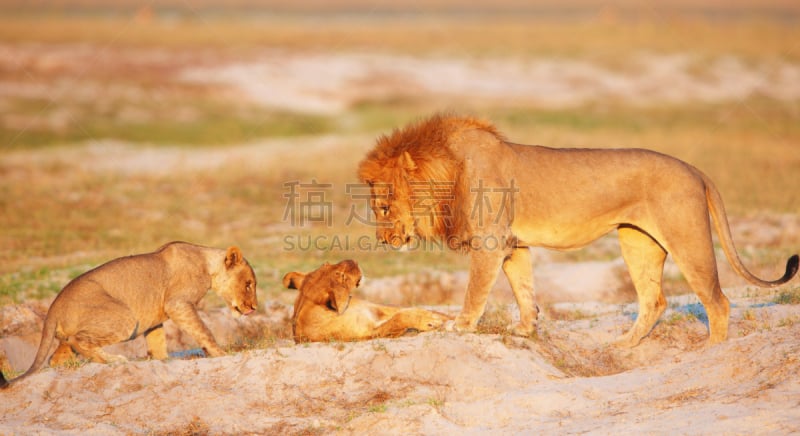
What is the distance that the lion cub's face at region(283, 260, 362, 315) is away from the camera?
→ 292 inches

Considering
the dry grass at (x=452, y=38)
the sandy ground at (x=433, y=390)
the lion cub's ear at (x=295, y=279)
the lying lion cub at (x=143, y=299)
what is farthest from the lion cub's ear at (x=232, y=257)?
the dry grass at (x=452, y=38)

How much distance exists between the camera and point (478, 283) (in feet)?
23.7

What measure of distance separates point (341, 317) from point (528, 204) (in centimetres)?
166

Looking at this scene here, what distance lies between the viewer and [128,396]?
6.54 metres

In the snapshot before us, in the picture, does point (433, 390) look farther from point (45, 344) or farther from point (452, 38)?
point (452, 38)

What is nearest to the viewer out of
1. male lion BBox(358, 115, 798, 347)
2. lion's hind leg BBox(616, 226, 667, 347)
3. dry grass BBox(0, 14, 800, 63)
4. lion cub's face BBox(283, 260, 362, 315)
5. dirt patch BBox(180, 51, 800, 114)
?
male lion BBox(358, 115, 798, 347)

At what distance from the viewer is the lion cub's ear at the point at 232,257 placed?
7988 millimetres

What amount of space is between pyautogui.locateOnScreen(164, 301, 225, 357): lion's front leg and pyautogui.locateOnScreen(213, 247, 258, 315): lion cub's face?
481 millimetres

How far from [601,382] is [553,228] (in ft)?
4.63

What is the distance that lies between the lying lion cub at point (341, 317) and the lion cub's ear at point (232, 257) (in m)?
0.79

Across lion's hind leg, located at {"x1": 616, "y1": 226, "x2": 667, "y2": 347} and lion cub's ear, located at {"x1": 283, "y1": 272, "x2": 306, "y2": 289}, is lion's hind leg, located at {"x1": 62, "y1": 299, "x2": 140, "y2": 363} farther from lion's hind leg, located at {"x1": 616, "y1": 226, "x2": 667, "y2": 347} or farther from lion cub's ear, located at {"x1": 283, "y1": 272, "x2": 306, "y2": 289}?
lion's hind leg, located at {"x1": 616, "y1": 226, "x2": 667, "y2": 347}

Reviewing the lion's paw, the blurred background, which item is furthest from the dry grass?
the lion's paw

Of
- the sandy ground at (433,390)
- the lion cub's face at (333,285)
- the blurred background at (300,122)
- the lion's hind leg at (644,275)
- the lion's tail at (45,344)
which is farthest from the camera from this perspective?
the blurred background at (300,122)

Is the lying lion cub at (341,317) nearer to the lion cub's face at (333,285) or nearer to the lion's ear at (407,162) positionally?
the lion cub's face at (333,285)
